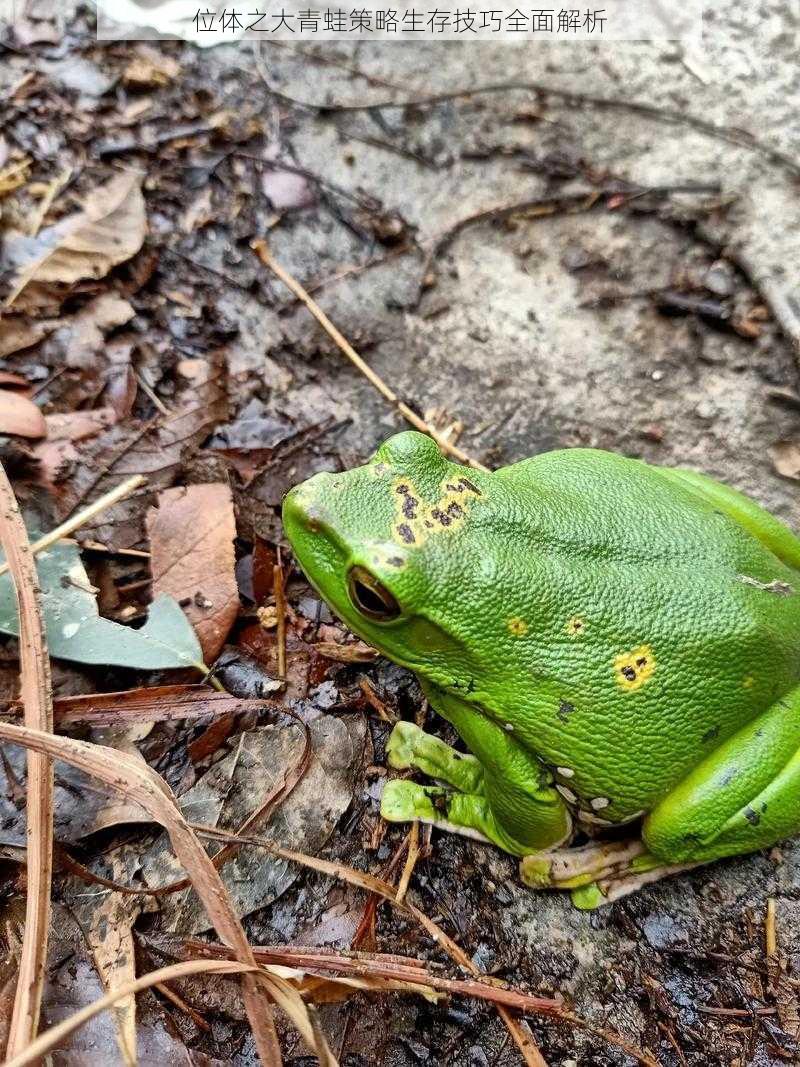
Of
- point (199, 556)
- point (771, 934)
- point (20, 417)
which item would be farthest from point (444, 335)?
point (771, 934)

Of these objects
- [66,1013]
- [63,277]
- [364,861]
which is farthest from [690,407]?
[66,1013]

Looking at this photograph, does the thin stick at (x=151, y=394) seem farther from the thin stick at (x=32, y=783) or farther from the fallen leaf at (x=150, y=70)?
the fallen leaf at (x=150, y=70)

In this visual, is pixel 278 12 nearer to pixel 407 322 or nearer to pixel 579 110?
pixel 579 110

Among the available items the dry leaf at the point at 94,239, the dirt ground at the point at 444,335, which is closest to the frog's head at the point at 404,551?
the dirt ground at the point at 444,335

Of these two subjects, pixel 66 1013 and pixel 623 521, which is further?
pixel 623 521

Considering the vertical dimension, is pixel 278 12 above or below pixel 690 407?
above

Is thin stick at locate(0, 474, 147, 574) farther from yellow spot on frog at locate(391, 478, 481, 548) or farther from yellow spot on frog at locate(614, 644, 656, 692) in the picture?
yellow spot on frog at locate(614, 644, 656, 692)

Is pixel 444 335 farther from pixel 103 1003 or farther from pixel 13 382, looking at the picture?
pixel 103 1003

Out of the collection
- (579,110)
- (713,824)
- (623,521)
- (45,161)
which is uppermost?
(579,110)
